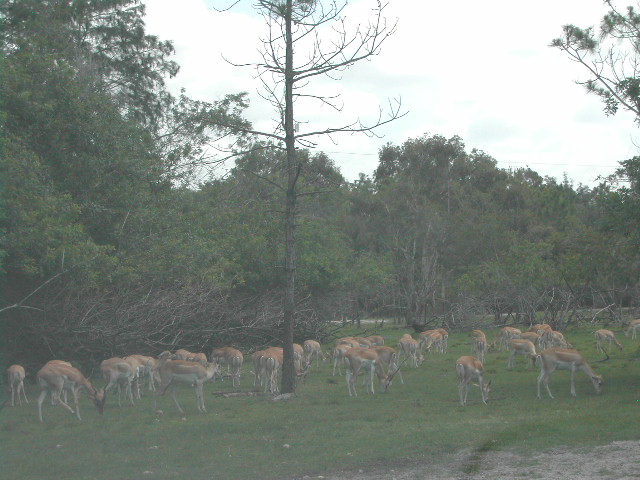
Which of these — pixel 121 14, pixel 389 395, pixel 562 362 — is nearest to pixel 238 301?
pixel 389 395

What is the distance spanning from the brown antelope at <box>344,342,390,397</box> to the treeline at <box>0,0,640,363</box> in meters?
4.25

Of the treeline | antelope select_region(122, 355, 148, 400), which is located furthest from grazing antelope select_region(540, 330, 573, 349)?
antelope select_region(122, 355, 148, 400)

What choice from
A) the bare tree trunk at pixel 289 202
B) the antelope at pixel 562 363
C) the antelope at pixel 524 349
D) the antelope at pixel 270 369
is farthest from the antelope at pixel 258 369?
the antelope at pixel 524 349

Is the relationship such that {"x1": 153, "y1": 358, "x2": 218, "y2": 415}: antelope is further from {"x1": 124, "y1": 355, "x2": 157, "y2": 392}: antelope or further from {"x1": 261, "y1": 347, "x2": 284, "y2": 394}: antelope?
{"x1": 261, "y1": 347, "x2": 284, "y2": 394}: antelope

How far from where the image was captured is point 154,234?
2503cm

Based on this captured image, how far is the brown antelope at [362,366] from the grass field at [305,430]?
0.32 m

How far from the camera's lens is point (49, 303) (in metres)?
20.0

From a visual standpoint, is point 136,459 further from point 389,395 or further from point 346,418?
point 389,395

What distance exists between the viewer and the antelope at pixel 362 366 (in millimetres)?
18203

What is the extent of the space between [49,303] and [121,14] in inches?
1011

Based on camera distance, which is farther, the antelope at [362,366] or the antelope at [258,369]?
the antelope at [258,369]

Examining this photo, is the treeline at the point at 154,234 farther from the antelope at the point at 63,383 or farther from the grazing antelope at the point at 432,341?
the grazing antelope at the point at 432,341

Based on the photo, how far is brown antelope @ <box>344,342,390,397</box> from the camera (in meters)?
18.2

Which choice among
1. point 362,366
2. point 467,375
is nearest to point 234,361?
point 362,366
